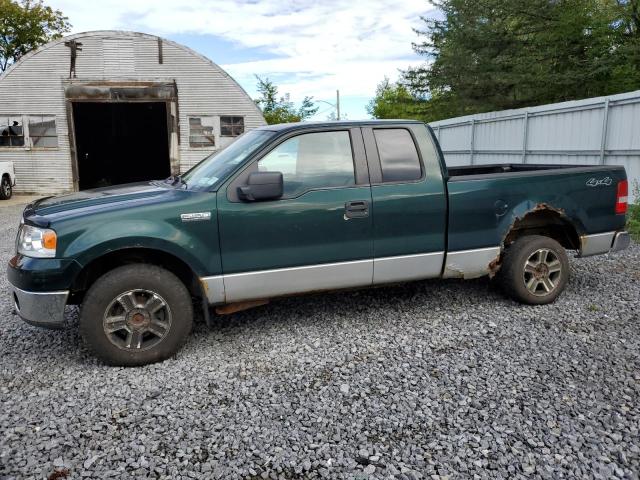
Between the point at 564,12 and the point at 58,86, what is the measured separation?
60.0 feet

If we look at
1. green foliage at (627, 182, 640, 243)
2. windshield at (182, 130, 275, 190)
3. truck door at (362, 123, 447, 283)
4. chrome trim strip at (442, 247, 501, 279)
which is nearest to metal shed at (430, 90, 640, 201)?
green foliage at (627, 182, 640, 243)

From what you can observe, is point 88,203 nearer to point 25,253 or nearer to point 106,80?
point 25,253

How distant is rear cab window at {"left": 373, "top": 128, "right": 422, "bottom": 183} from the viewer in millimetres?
4492

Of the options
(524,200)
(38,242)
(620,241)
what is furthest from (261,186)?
(620,241)

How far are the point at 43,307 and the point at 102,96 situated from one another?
15655 mm

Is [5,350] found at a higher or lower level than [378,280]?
lower

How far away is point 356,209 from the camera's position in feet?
14.1

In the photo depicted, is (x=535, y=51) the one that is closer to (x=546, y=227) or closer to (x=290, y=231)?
(x=546, y=227)

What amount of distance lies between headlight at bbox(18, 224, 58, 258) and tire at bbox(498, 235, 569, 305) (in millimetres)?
4012

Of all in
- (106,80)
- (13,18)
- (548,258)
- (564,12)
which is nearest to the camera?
(548,258)

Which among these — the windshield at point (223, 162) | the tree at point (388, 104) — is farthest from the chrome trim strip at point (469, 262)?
the tree at point (388, 104)

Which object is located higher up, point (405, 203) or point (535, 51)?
point (535, 51)

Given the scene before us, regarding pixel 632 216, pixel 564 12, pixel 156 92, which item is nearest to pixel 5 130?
pixel 156 92

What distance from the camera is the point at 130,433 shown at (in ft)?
9.89
